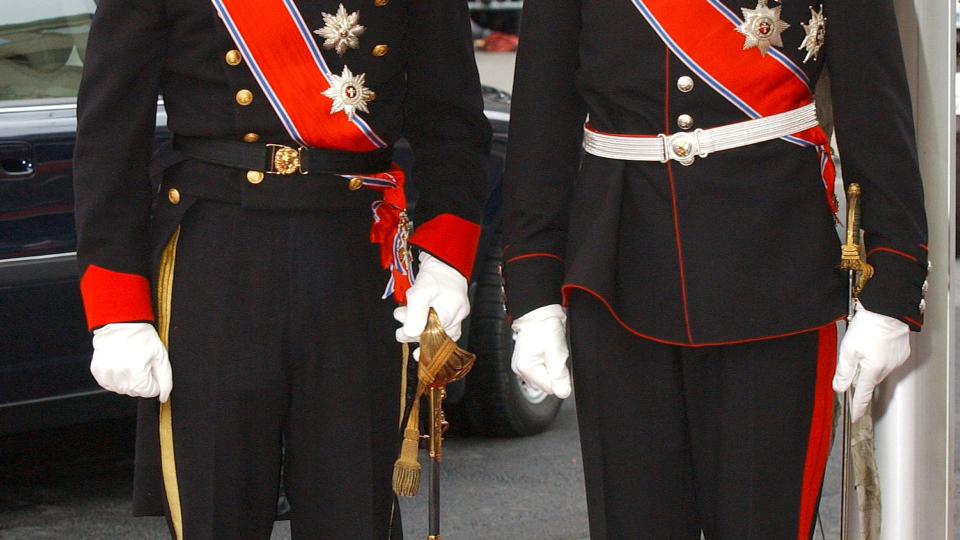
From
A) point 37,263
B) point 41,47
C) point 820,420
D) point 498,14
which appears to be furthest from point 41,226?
point 498,14

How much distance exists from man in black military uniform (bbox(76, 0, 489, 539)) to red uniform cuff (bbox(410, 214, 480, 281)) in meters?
0.11

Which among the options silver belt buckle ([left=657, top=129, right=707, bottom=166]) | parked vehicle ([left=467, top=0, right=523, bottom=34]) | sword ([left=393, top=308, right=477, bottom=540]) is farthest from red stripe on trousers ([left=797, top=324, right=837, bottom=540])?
parked vehicle ([left=467, top=0, right=523, bottom=34])

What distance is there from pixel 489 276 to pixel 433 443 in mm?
2325

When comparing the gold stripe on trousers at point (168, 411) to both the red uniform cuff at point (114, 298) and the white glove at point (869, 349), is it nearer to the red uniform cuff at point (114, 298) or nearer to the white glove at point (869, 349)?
the red uniform cuff at point (114, 298)

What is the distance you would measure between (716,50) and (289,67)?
0.66 meters

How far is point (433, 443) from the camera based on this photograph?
2.75 metres

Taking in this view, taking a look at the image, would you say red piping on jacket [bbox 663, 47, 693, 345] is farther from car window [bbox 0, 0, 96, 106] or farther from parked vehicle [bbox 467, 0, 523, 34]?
parked vehicle [bbox 467, 0, 523, 34]

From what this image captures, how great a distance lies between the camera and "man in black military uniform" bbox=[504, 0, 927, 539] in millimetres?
2348

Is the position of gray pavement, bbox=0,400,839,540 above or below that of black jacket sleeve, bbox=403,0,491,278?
below

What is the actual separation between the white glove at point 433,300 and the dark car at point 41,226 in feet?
5.41

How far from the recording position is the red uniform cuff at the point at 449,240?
266 cm

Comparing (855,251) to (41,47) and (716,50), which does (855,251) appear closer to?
(716,50)

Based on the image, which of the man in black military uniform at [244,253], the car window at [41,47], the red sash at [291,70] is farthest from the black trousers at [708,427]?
the car window at [41,47]

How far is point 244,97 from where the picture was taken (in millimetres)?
2428
